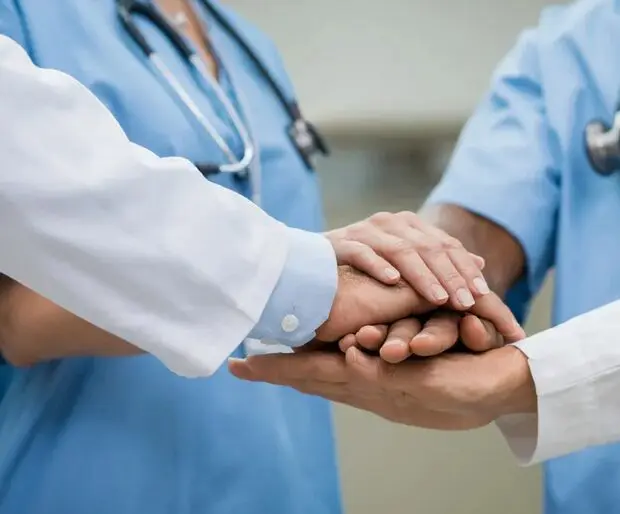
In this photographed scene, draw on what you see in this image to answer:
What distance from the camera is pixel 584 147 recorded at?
39.0 inches

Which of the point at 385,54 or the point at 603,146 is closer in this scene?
the point at 603,146

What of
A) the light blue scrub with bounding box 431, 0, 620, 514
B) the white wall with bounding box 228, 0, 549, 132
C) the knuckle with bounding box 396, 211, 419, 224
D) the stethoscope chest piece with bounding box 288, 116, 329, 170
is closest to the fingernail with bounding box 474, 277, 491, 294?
the knuckle with bounding box 396, 211, 419, 224

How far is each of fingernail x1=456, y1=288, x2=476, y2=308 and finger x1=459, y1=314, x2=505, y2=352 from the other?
0.01 metres

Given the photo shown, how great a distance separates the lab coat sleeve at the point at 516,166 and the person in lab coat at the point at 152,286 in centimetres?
20

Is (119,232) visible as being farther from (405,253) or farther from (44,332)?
(405,253)

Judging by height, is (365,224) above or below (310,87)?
above

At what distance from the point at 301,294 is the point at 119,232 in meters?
0.16

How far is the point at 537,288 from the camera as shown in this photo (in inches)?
41.7

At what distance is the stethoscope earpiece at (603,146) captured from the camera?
3.08ft

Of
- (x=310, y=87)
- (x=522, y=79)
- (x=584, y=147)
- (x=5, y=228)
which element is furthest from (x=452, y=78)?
(x=5, y=228)

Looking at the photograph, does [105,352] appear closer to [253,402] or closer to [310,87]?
[253,402]

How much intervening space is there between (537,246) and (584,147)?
0.41 ft

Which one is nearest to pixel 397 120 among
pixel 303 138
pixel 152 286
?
pixel 303 138

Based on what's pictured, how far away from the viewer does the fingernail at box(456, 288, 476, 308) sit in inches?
29.1
